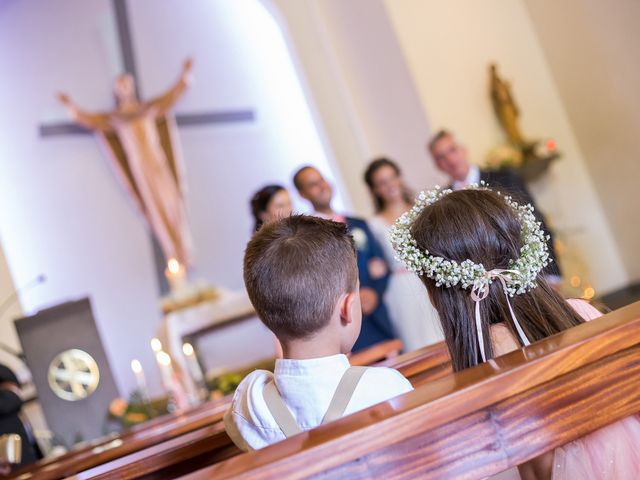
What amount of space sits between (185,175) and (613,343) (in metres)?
7.87

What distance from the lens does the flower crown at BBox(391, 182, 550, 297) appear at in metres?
1.77

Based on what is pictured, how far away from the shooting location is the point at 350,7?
25.0 feet

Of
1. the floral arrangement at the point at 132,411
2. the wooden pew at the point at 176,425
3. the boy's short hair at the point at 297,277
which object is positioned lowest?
the floral arrangement at the point at 132,411

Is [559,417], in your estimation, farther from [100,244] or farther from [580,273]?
[100,244]

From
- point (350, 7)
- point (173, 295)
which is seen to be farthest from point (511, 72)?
point (173, 295)

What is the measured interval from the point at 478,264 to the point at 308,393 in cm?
46

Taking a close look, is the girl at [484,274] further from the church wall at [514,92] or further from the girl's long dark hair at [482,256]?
the church wall at [514,92]

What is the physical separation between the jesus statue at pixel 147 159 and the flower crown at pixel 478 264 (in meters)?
6.75

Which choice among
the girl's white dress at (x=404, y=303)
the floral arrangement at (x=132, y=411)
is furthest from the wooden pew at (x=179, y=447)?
the floral arrangement at (x=132, y=411)

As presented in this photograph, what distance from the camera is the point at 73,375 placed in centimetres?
557

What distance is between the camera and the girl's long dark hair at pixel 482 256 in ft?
5.86

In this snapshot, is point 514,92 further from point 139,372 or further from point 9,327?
point 9,327

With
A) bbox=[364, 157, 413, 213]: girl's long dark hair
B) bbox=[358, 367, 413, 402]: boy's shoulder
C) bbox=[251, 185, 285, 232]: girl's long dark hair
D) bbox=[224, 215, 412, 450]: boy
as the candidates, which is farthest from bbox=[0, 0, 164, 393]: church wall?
bbox=[358, 367, 413, 402]: boy's shoulder

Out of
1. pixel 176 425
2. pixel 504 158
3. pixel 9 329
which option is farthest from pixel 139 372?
pixel 504 158
